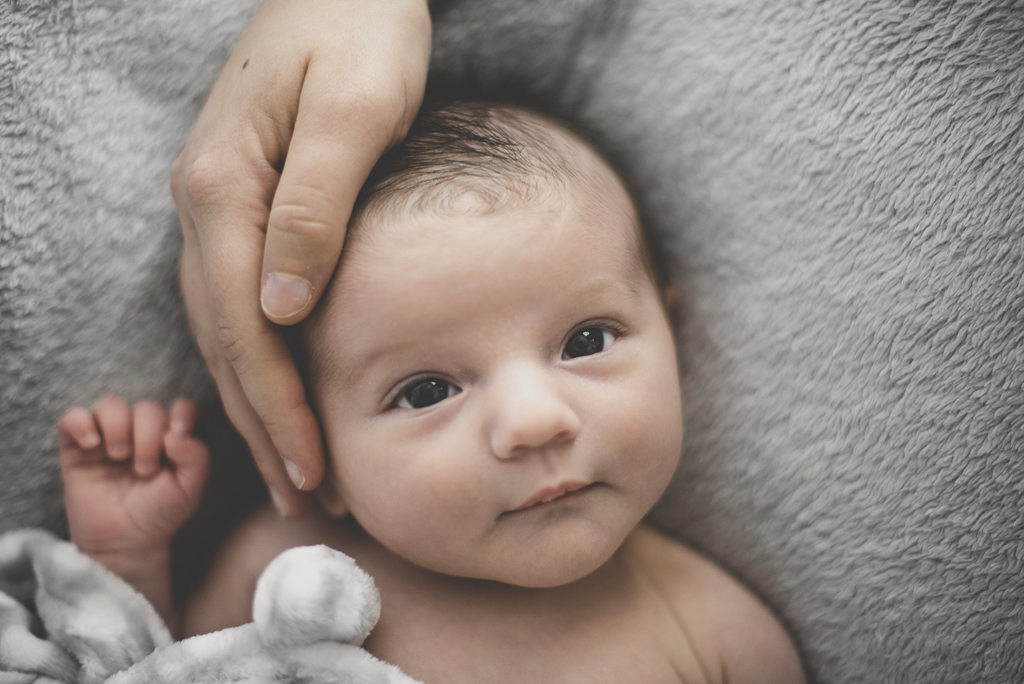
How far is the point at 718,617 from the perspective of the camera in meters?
1.12

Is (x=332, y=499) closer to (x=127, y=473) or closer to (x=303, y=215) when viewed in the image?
(x=127, y=473)

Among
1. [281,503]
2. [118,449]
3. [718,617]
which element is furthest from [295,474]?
[718,617]

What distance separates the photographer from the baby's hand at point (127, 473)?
106 cm

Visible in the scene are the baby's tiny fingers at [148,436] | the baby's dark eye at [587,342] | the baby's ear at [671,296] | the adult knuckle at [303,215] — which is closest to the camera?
the adult knuckle at [303,215]

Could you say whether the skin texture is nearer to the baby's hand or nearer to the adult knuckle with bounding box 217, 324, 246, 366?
the adult knuckle with bounding box 217, 324, 246, 366

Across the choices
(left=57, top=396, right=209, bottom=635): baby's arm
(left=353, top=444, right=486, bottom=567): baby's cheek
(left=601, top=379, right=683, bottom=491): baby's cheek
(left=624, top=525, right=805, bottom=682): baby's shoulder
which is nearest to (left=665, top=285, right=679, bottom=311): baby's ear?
(left=601, top=379, right=683, bottom=491): baby's cheek

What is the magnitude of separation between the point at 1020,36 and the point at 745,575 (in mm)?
924

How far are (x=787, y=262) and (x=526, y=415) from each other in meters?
0.56

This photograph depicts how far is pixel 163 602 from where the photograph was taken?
1.12 meters

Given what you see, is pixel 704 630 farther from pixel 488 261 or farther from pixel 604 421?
pixel 488 261

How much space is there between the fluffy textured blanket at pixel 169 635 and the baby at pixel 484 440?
2.6 inches

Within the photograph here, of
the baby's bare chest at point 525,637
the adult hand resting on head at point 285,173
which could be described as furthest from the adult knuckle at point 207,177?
the baby's bare chest at point 525,637

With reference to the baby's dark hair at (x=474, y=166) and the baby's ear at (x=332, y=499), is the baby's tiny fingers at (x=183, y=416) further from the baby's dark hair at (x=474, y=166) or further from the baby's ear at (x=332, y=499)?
the baby's dark hair at (x=474, y=166)

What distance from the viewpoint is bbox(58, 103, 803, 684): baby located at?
0.90 meters
